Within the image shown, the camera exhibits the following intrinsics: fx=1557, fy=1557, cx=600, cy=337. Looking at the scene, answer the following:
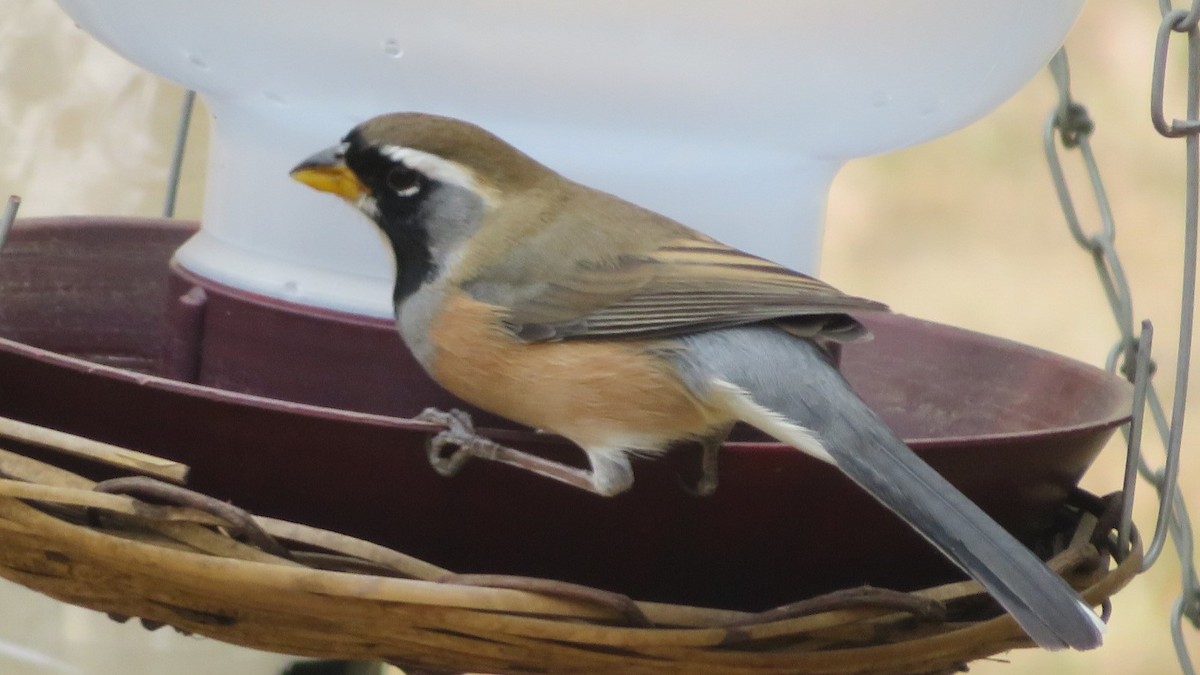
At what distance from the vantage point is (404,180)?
1.49 metres

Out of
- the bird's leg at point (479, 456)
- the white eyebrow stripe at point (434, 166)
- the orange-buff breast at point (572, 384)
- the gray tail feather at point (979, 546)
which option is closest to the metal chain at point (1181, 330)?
the gray tail feather at point (979, 546)

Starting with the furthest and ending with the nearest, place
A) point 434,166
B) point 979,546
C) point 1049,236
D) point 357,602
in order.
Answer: point 1049,236
point 434,166
point 979,546
point 357,602

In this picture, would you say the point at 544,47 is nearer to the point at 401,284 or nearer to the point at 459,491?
the point at 401,284

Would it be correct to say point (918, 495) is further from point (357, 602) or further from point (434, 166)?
point (434, 166)

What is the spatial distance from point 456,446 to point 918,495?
37 cm

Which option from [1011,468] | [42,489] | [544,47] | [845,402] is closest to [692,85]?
[544,47]

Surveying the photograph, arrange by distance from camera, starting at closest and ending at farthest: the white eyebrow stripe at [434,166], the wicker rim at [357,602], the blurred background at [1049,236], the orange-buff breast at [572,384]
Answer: the wicker rim at [357,602], the orange-buff breast at [572,384], the white eyebrow stripe at [434,166], the blurred background at [1049,236]

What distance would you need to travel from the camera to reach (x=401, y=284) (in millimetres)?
1488

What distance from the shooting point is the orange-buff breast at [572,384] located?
4.42ft

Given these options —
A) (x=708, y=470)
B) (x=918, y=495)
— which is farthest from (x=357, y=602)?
(x=918, y=495)

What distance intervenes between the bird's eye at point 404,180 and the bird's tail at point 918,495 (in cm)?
34

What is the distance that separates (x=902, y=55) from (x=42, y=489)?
100 cm

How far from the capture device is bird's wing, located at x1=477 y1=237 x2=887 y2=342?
4.55ft

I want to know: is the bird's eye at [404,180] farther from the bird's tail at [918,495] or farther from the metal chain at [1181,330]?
the metal chain at [1181,330]
